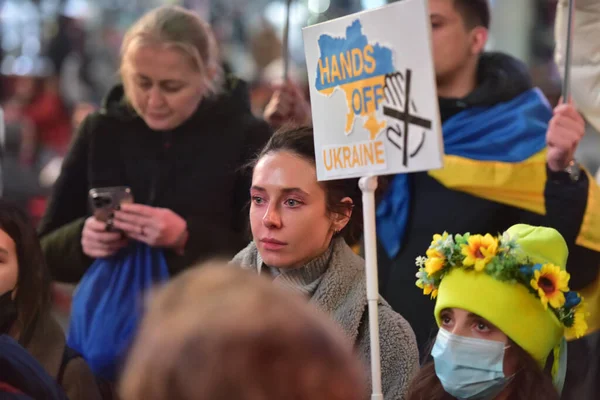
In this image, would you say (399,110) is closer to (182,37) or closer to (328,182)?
(328,182)

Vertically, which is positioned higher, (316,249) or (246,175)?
(246,175)

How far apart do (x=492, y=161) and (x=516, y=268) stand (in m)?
0.89

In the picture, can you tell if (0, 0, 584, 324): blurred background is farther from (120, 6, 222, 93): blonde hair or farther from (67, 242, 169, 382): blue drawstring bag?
(67, 242, 169, 382): blue drawstring bag

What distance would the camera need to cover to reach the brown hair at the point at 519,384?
8.24 feet

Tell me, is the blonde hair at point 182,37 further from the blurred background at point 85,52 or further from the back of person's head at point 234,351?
the blurred background at point 85,52

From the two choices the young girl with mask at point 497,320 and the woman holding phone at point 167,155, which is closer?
the young girl with mask at point 497,320

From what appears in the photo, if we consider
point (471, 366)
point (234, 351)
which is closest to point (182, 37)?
point (471, 366)

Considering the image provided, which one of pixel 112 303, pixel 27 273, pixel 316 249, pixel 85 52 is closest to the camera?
pixel 316 249

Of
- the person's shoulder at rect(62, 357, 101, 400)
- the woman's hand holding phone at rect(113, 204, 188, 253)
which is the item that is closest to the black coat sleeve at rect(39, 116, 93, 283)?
the woman's hand holding phone at rect(113, 204, 188, 253)

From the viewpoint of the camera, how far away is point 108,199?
3.40 metres

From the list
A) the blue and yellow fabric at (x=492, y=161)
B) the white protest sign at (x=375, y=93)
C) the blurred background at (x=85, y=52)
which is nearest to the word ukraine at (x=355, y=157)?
the white protest sign at (x=375, y=93)

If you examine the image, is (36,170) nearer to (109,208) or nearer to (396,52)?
(109,208)

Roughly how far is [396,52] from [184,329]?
122 centimetres

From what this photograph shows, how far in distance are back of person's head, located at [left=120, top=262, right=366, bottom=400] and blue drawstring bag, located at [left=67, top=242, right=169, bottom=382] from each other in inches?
77.5
